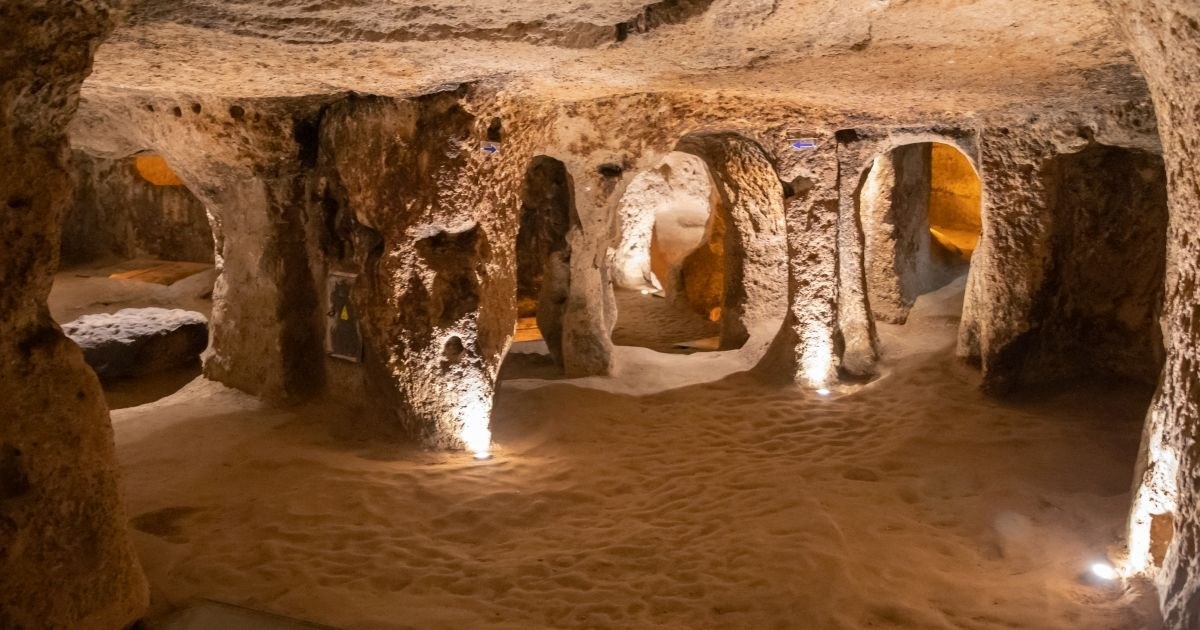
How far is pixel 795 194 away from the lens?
8.03 meters

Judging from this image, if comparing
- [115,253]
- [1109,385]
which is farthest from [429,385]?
[115,253]

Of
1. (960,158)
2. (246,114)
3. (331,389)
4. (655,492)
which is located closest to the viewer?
(655,492)

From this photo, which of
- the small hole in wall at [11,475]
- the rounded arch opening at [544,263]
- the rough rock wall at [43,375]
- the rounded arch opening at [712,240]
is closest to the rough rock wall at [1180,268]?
the rough rock wall at [43,375]

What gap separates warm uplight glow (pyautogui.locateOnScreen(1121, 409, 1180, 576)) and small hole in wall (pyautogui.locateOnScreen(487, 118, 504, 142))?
4.19m

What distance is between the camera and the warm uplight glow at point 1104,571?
3.96 m

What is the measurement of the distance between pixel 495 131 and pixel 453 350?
1.55 metres

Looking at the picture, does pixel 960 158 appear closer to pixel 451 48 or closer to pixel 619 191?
pixel 619 191

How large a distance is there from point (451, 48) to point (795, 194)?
14.9ft

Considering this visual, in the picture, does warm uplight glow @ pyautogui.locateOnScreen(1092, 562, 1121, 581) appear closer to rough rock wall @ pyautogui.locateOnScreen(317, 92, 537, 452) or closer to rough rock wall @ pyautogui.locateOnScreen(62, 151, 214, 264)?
rough rock wall @ pyautogui.locateOnScreen(317, 92, 537, 452)

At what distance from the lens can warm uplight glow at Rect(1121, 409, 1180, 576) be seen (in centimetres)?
364

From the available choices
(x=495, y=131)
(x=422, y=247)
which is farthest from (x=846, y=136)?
(x=422, y=247)

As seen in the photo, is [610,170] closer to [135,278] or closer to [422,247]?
[422,247]

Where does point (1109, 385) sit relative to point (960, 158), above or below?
below

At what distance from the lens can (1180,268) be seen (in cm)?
351
